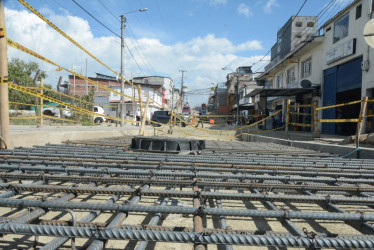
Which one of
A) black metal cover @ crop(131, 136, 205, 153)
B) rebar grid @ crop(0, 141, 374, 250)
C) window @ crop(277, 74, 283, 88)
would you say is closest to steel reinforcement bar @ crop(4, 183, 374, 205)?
rebar grid @ crop(0, 141, 374, 250)

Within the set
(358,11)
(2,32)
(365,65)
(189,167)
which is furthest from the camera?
(358,11)

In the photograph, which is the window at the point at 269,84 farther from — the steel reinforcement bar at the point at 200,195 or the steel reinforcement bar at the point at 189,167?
the steel reinforcement bar at the point at 200,195

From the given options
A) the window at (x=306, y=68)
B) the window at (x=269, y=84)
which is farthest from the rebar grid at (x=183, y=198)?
the window at (x=269, y=84)

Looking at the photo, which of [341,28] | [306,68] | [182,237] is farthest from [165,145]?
[306,68]

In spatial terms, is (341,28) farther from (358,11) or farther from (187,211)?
(187,211)

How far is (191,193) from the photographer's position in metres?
2.44

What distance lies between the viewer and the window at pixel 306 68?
18.1 meters

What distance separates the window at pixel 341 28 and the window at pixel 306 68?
3.36 m

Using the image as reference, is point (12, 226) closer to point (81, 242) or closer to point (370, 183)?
point (81, 242)

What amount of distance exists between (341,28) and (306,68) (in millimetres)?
4831

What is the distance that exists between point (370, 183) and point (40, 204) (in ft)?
14.1

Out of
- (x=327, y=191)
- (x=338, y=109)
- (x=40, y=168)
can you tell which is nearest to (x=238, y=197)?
(x=327, y=191)

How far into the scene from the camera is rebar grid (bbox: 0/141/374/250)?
1526 mm

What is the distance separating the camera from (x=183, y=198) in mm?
3123
